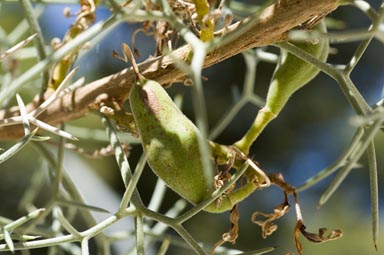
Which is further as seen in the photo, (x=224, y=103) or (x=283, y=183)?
(x=224, y=103)

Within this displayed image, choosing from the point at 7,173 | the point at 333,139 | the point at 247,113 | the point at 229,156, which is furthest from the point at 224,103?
the point at 229,156

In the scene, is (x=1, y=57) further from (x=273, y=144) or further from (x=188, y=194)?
(x=273, y=144)

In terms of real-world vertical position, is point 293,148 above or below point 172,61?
below

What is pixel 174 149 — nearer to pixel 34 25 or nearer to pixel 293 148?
pixel 34 25

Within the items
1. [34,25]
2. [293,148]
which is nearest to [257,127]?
[34,25]

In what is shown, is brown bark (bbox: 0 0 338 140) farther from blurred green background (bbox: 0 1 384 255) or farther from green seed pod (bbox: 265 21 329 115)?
blurred green background (bbox: 0 1 384 255)

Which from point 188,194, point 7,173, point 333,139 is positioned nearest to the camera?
point 188,194

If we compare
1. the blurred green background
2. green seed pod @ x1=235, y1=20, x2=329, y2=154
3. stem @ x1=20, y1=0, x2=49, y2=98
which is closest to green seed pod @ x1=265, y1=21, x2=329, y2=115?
green seed pod @ x1=235, y1=20, x2=329, y2=154

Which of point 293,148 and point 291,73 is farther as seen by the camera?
point 293,148
